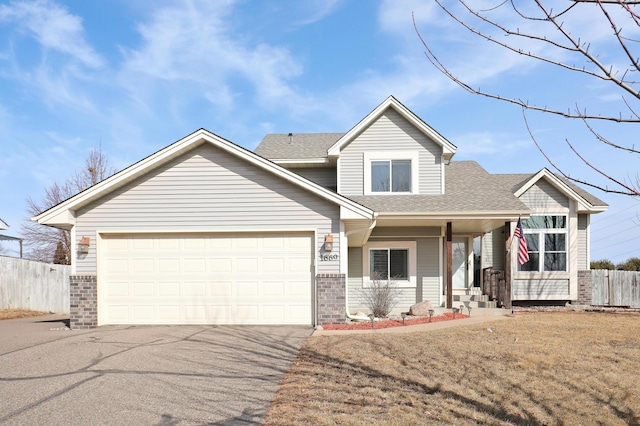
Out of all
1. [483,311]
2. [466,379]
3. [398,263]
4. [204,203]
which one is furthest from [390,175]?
[466,379]

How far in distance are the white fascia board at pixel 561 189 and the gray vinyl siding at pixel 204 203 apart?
857 centimetres

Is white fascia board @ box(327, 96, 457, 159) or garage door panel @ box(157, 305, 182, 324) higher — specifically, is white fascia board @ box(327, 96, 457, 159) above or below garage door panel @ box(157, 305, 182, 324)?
above

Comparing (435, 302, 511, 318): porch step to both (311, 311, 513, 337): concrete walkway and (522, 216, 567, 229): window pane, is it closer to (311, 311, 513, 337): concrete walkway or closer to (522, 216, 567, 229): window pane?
(311, 311, 513, 337): concrete walkway

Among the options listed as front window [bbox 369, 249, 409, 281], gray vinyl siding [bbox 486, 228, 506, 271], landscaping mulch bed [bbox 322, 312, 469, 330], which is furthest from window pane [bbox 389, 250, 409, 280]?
gray vinyl siding [bbox 486, 228, 506, 271]

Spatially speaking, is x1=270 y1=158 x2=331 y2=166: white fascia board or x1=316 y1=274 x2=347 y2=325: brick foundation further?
x1=270 y1=158 x2=331 y2=166: white fascia board

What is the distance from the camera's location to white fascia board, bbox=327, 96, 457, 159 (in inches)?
595

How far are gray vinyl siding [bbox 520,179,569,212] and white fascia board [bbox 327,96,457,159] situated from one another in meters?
3.77

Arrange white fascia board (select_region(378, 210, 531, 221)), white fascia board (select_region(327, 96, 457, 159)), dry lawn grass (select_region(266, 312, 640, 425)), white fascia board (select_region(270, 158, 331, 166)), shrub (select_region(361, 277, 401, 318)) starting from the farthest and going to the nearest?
→ white fascia board (select_region(270, 158, 331, 166)), white fascia board (select_region(327, 96, 457, 159)), shrub (select_region(361, 277, 401, 318)), white fascia board (select_region(378, 210, 531, 221)), dry lawn grass (select_region(266, 312, 640, 425))

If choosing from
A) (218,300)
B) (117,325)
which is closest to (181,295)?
(218,300)

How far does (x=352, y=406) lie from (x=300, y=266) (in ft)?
21.6

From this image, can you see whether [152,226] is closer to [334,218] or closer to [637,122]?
[334,218]

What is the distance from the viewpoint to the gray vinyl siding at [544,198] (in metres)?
16.7

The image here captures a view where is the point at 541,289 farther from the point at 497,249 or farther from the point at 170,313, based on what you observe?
the point at 170,313

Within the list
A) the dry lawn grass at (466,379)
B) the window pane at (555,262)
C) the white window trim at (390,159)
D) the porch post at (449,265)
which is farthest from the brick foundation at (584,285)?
the white window trim at (390,159)
